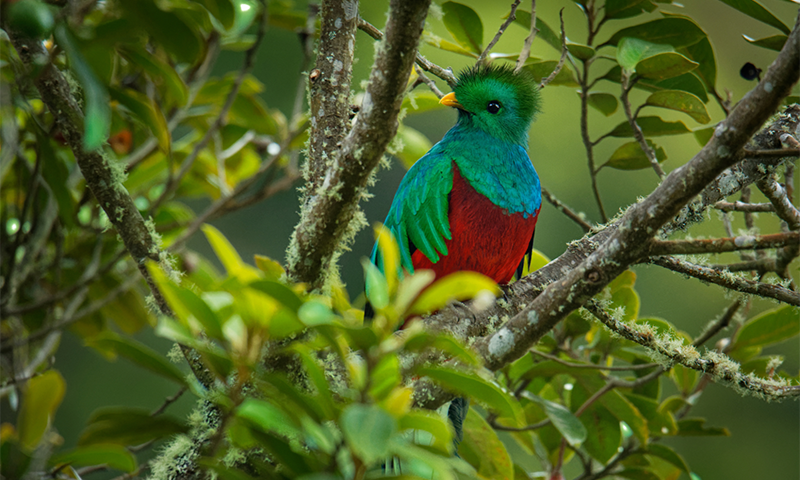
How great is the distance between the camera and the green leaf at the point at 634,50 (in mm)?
1714

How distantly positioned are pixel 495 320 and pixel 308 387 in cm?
64

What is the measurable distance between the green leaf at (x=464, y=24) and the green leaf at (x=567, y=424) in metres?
1.21

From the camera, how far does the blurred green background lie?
5.49 m

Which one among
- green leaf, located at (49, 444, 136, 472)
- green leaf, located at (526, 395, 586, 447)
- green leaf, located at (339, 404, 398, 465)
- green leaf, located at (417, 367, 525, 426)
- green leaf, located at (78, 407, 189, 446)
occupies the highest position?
green leaf, located at (417, 367, 525, 426)

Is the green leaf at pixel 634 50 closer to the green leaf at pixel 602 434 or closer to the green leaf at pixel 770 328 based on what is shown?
the green leaf at pixel 770 328

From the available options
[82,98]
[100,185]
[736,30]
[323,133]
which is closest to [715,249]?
[323,133]

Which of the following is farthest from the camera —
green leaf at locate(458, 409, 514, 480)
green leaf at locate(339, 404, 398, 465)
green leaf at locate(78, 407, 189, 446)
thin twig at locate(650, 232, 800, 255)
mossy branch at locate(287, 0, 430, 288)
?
green leaf at locate(458, 409, 514, 480)

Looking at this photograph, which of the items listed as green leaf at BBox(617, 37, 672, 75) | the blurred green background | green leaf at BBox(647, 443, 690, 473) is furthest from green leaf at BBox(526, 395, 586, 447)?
the blurred green background

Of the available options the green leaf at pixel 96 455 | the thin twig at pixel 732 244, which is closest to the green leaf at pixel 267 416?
the green leaf at pixel 96 455

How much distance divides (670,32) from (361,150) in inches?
49.7

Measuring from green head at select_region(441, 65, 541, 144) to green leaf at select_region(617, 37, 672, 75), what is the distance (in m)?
0.53

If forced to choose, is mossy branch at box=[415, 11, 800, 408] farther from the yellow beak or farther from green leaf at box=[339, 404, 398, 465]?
the yellow beak

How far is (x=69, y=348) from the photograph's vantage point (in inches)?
188

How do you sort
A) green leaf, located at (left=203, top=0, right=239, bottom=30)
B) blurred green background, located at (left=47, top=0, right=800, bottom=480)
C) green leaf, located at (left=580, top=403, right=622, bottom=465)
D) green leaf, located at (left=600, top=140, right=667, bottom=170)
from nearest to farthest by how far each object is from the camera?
green leaf, located at (left=203, top=0, right=239, bottom=30)
green leaf, located at (left=580, top=403, right=622, bottom=465)
green leaf, located at (left=600, top=140, right=667, bottom=170)
blurred green background, located at (left=47, top=0, right=800, bottom=480)
